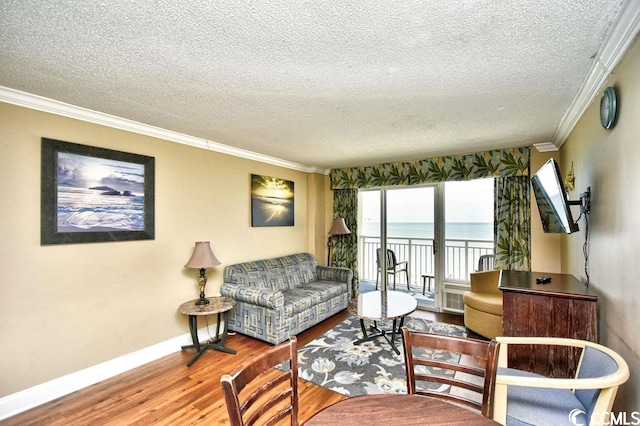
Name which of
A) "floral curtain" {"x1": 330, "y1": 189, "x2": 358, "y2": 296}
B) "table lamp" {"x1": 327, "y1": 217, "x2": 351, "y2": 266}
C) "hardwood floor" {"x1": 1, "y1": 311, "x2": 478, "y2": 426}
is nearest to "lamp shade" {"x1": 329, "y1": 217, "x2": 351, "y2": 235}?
"table lamp" {"x1": 327, "y1": 217, "x2": 351, "y2": 266}

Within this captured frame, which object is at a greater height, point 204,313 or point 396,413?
point 396,413

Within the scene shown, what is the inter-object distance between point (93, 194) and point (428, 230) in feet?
14.6

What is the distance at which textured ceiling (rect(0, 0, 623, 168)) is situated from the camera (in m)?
1.33

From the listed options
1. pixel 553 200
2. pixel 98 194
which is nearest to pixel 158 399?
pixel 98 194

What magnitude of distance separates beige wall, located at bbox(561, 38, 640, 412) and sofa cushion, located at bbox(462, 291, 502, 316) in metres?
1.22

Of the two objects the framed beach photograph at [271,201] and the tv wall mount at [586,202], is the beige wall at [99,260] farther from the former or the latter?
the tv wall mount at [586,202]

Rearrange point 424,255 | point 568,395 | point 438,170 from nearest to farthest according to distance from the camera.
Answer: point 568,395 → point 438,170 → point 424,255

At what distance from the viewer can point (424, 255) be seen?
5355mm

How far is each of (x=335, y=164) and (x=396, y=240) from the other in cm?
184

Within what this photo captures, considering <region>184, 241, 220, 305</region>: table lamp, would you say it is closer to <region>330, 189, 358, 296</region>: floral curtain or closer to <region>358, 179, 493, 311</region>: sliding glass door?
<region>330, 189, 358, 296</region>: floral curtain

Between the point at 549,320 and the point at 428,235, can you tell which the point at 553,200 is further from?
the point at 428,235

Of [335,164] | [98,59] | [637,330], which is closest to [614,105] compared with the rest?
[637,330]

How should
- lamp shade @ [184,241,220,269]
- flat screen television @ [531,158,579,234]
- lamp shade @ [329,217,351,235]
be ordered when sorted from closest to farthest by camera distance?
flat screen television @ [531,158,579,234], lamp shade @ [184,241,220,269], lamp shade @ [329,217,351,235]

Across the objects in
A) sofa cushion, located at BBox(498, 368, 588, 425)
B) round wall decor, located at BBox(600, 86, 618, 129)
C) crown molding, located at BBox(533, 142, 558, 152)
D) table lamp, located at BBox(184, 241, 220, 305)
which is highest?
crown molding, located at BBox(533, 142, 558, 152)
